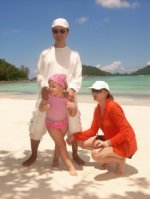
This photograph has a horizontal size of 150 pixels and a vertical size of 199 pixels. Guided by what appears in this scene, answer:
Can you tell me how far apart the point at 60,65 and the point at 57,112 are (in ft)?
2.12

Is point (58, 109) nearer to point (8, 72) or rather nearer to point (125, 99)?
point (125, 99)

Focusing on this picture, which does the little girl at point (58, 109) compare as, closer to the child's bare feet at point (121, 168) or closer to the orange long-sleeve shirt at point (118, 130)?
the orange long-sleeve shirt at point (118, 130)

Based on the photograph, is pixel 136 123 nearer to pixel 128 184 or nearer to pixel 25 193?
pixel 128 184

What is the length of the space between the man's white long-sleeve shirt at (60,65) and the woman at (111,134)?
381 millimetres

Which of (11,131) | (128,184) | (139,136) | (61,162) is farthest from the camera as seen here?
(11,131)

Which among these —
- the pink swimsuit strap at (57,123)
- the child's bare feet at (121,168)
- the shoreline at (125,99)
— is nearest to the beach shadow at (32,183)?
the child's bare feet at (121,168)

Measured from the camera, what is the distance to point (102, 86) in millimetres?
4676

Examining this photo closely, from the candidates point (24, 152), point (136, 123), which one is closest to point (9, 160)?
point (24, 152)

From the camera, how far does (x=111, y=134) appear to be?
15.8 feet

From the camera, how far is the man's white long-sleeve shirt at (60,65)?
16.1 ft

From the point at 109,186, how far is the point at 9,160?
1940 millimetres

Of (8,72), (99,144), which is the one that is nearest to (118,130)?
(99,144)

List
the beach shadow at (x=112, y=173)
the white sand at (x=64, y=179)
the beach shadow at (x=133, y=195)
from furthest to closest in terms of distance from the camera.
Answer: the beach shadow at (x=112, y=173)
the white sand at (x=64, y=179)
the beach shadow at (x=133, y=195)

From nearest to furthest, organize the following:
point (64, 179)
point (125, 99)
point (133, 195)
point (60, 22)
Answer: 1. point (133, 195)
2. point (64, 179)
3. point (60, 22)
4. point (125, 99)
